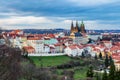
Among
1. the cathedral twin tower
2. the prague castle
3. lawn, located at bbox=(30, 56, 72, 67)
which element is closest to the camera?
lawn, located at bbox=(30, 56, 72, 67)

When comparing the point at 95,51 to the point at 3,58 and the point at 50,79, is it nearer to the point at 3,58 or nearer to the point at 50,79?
the point at 50,79

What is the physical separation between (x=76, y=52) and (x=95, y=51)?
568 centimetres

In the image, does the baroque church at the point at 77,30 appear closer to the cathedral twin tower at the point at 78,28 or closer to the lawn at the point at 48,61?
the cathedral twin tower at the point at 78,28

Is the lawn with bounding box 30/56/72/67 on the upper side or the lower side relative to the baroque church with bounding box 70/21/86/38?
lower

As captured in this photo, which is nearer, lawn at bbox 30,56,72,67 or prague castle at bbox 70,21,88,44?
lawn at bbox 30,56,72,67

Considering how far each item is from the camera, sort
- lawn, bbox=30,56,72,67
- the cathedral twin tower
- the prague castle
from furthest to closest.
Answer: the cathedral twin tower → the prague castle → lawn, bbox=30,56,72,67

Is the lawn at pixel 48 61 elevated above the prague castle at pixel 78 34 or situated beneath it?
situated beneath

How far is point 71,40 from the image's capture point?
9856 cm

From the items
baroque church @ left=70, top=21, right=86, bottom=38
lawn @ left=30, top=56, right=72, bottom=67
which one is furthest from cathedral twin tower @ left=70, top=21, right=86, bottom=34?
lawn @ left=30, top=56, right=72, bottom=67

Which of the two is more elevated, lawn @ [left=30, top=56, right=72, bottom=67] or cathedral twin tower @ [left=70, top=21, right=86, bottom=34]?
cathedral twin tower @ [left=70, top=21, right=86, bottom=34]

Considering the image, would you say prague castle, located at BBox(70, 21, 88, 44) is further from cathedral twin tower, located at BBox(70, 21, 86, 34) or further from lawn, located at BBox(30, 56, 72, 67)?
lawn, located at BBox(30, 56, 72, 67)

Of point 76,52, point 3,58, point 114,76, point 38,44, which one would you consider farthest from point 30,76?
point 38,44

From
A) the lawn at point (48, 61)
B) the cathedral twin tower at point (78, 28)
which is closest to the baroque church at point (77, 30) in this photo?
the cathedral twin tower at point (78, 28)

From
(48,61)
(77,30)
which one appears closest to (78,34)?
(77,30)
